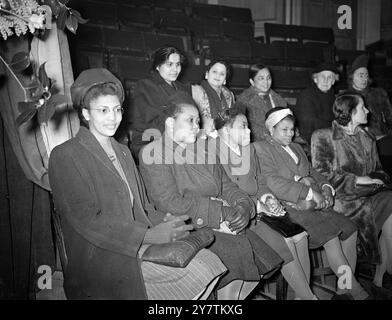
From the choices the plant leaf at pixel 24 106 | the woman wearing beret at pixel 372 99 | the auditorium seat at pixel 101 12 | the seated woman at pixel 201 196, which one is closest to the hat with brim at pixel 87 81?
the plant leaf at pixel 24 106

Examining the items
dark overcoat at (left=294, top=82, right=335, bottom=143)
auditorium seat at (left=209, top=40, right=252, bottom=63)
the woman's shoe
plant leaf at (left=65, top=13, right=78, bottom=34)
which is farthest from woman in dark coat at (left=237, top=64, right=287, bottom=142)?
plant leaf at (left=65, top=13, right=78, bottom=34)

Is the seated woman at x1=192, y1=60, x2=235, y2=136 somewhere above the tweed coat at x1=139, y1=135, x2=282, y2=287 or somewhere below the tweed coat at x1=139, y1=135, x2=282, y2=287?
above

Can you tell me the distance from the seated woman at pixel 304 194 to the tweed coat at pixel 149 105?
0.75 m

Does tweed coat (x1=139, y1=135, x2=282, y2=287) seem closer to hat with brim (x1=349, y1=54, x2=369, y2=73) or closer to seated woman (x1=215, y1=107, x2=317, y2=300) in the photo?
seated woman (x1=215, y1=107, x2=317, y2=300)

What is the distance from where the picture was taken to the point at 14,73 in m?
1.64

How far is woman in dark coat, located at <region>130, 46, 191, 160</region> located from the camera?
2.78m

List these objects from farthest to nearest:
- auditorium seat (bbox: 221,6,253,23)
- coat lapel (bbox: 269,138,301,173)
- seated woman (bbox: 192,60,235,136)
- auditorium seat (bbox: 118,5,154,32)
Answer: auditorium seat (bbox: 221,6,253,23)
auditorium seat (bbox: 118,5,154,32)
seated woman (bbox: 192,60,235,136)
coat lapel (bbox: 269,138,301,173)

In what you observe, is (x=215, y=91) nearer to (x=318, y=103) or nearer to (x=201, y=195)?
(x=318, y=103)

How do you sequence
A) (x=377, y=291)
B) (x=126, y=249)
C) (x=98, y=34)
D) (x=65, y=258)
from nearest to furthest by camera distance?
(x=126, y=249) < (x=65, y=258) < (x=377, y=291) < (x=98, y=34)

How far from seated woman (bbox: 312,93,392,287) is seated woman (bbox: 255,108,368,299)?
18 cm

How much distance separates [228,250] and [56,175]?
872 millimetres
